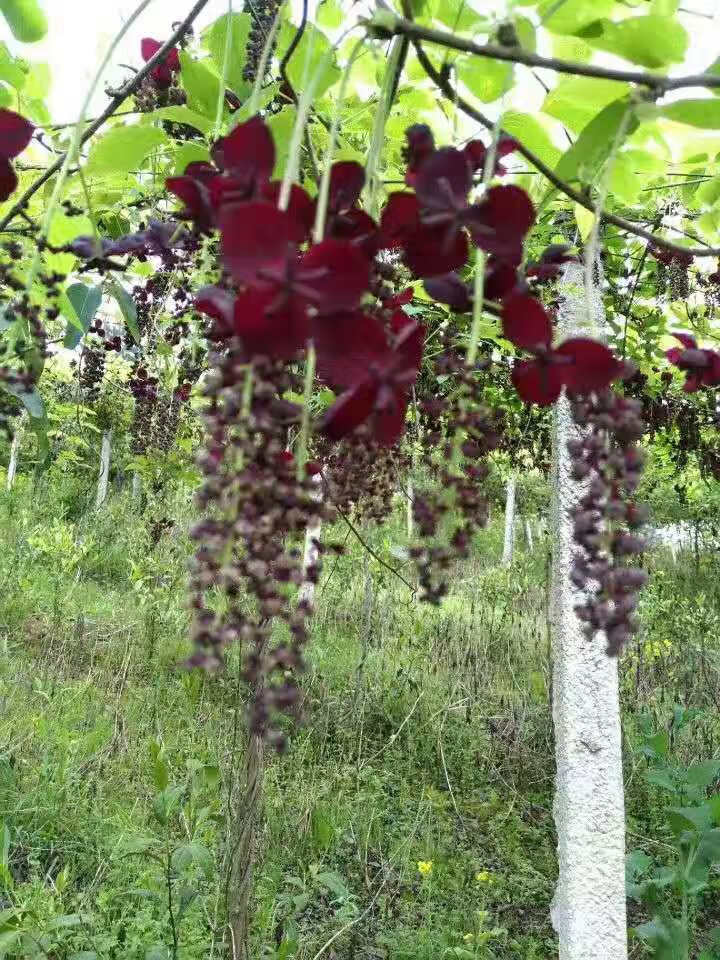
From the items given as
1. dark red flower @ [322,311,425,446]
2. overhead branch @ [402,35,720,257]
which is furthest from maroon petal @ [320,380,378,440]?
overhead branch @ [402,35,720,257]

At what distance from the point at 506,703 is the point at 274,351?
185 inches

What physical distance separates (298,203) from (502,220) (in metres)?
0.09

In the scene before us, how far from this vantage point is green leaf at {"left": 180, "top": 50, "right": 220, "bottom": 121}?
0.71 m

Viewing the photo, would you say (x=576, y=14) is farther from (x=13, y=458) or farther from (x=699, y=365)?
(x=13, y=458)

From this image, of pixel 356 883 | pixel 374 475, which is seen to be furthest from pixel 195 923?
pixel 374 475

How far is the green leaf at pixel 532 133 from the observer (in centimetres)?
72

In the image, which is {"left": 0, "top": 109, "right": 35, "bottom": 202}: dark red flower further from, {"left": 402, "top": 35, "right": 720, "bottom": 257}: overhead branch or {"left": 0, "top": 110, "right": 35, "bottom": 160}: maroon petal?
{"left": 402, "top": 35, "right": 720, "bottom": 257}: overhead branch

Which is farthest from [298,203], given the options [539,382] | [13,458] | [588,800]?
[13,458]

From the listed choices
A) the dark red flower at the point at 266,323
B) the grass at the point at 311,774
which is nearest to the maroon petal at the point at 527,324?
the dark red flower at the point at 266,323

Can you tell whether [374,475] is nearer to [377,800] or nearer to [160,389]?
[160,389]

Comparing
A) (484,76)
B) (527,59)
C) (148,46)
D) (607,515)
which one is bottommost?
(607,515)

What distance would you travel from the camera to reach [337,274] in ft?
0.91

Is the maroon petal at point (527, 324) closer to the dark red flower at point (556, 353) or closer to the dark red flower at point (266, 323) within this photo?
the dark red flower at point (556, 353)

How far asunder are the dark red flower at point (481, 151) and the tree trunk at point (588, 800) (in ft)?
4.15
